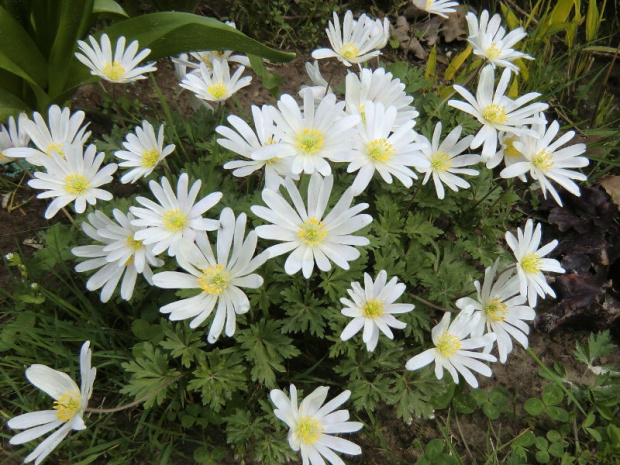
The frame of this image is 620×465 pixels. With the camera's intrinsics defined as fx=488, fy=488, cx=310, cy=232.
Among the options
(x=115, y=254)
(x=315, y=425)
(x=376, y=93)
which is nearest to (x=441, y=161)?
(x=376, y=93)

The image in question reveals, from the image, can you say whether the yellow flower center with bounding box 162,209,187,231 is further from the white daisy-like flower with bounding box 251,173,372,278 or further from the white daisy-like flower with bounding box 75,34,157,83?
the white daisy-like flower with bounding box 75,34,157,83

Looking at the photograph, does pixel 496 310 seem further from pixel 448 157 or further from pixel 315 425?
pixel 315 425

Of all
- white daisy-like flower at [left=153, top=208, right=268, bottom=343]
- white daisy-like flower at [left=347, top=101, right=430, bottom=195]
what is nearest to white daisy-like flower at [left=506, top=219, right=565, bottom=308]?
white daisy-like flower at [left=347, top=101, right=430, bottom=195]

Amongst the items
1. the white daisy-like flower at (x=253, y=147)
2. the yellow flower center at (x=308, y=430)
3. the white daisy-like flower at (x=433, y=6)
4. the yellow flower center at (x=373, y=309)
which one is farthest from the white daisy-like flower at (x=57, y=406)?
the white daisy-like flower at (x=433, y=6)

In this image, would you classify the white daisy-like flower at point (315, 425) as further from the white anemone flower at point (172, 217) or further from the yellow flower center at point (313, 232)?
the white anemone flower at point (172, 217)

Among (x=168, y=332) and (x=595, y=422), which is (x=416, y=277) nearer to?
(x=168, y=332)
